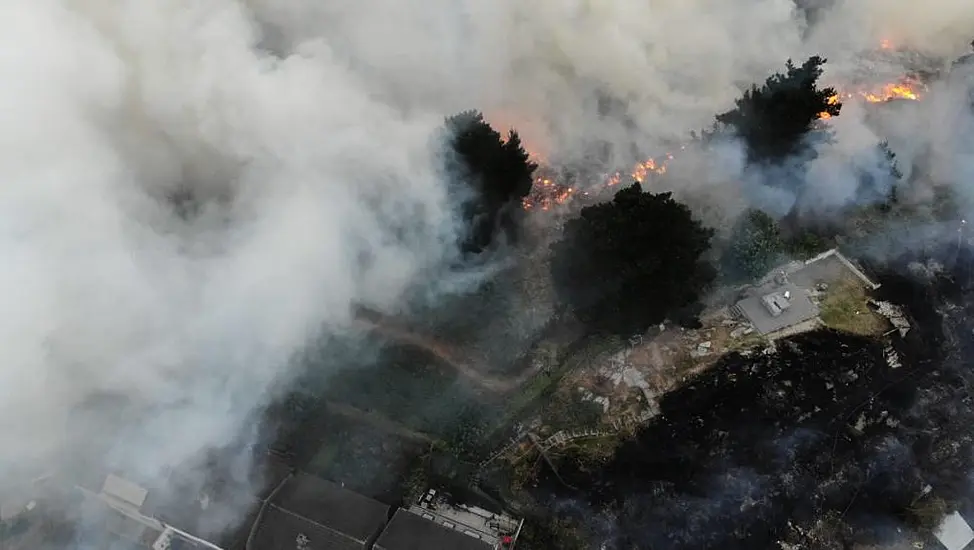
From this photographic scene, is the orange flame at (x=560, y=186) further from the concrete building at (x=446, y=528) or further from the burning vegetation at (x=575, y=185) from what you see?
the concrete building at (x=446, y=528)

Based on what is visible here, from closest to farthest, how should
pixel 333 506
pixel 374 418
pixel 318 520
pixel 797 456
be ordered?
1. pixel 318 520
2. pixel 333 506
3. pixel 797 456
4. pixel 374 418

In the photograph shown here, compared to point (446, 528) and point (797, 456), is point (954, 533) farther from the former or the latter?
point (446, 528)

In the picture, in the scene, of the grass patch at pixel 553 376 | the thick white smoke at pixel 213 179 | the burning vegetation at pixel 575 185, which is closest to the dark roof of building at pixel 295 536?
the thick white smoke at pixel 213 179

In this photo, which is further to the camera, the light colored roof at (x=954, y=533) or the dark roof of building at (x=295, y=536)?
the light colored roof at (x=954, y=533)

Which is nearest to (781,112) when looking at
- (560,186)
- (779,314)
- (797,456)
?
(779,314)

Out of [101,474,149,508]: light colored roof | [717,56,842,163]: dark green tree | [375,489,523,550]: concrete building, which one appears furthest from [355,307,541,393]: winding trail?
[717,56,842,163]: dark green tree

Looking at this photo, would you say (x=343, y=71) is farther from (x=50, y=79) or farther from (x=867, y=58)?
(x=867, y=58)

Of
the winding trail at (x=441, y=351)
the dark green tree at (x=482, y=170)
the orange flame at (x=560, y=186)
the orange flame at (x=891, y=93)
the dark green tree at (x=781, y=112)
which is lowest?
the winding trail at (x=441, y=351)
